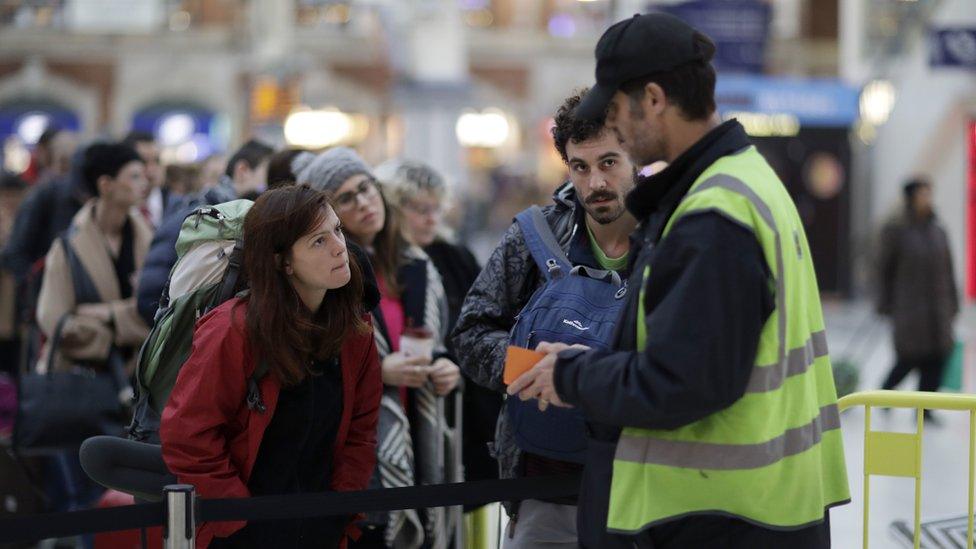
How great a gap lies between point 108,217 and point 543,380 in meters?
4.00

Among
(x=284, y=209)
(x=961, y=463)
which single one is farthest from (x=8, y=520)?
(x=961, y=463)

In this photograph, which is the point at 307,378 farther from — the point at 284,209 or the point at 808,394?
the point at 808,394

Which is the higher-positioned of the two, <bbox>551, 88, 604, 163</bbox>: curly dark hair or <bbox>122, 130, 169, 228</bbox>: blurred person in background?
<bbox>551, 88, 604, 163</bbox>: curly dark hair

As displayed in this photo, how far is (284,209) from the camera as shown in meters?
3.42

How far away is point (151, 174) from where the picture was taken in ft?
24.7

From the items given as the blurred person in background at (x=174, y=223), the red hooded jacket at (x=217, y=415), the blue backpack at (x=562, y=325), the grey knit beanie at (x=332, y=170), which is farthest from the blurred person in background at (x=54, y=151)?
the blue backpack at (x=562, y=325)

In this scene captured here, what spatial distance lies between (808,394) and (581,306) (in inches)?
30.1

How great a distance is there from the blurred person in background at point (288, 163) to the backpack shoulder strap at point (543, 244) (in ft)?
5.58

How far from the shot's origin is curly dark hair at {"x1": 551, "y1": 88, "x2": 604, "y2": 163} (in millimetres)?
3400

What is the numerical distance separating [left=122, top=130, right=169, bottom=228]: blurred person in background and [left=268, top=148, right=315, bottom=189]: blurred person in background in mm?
2093

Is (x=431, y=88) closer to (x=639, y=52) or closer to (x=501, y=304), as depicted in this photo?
(x=501, y=304)

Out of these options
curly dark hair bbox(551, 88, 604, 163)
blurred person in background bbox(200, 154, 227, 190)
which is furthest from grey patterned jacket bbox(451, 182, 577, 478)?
blurred person in background bbox(200, 154, 227, 190)

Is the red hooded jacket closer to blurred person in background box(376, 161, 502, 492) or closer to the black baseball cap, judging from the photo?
the black baseball cap

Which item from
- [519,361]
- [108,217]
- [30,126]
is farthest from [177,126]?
[519,361]
